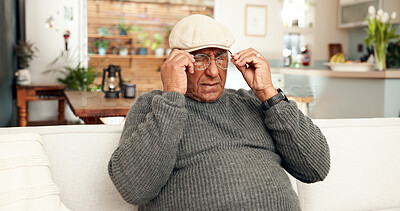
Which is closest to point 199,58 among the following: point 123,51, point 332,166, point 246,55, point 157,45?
point 246,55

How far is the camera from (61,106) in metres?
4.70

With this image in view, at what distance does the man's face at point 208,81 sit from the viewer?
114 centimetres

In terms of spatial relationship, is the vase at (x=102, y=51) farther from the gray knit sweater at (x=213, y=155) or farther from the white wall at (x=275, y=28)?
the gray knit sweater at (x=213, y=155)

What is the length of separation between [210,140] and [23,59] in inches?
154

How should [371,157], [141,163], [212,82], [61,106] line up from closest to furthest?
[141,163], [212,82], [371,157], [61,106]

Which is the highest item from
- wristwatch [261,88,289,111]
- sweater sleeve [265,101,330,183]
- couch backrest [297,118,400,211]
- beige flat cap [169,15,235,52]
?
beige flat cap [169,15,235,52]

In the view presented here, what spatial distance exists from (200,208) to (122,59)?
23.2 feet

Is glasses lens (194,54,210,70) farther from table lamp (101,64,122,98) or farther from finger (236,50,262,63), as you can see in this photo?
table lamp (101,64,122,98)

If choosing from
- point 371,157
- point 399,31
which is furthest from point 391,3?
point 371,157

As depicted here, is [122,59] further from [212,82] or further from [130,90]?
[212,82]

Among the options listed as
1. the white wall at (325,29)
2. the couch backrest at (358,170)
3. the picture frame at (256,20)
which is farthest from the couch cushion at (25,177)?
the white wall at (325,29)

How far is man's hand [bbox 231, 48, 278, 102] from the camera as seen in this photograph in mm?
1187

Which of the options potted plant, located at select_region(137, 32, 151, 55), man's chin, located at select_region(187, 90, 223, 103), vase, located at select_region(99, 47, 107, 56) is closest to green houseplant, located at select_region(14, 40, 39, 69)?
vase, located at select_region(99, 47, 107, 56)

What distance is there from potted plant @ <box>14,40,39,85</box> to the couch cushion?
3.53 meters
